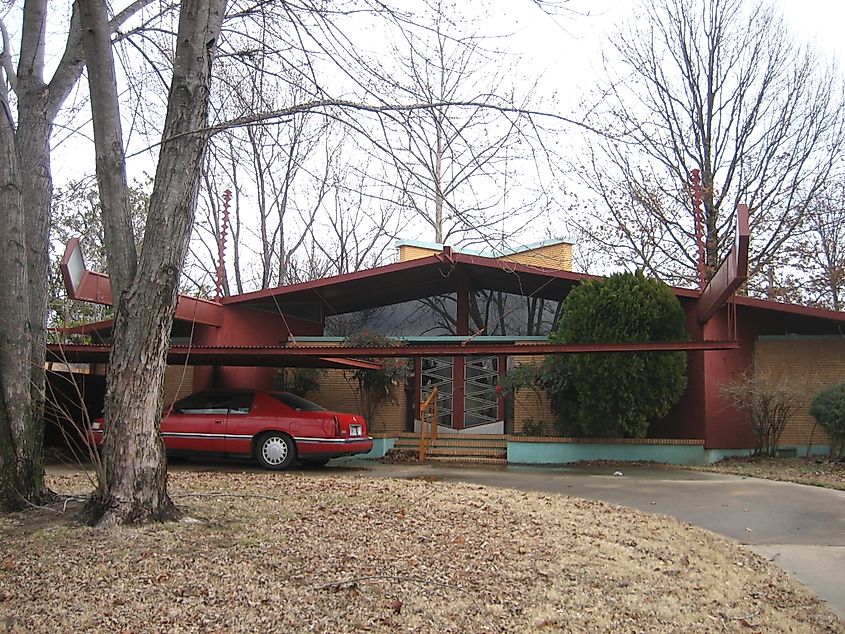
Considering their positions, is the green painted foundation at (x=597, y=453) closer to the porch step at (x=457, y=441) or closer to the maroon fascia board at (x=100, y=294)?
the porch step at (x=457, y=441)

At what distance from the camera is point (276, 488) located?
9.60 m

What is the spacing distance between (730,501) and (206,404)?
8437 mm

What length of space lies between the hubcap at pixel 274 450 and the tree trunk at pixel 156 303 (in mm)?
6710

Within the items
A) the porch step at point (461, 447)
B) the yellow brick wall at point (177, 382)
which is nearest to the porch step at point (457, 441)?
the porch step at point (461, 447)

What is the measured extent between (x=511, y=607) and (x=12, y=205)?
17.8 ft

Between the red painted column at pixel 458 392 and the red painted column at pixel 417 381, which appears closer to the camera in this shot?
the red painted column at pixel 458 392

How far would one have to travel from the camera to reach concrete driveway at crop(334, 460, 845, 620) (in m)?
7.15

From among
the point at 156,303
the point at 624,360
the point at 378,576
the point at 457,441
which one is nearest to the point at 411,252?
the point at 457,441

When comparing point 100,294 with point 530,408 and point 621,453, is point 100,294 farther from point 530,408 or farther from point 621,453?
point 621,453

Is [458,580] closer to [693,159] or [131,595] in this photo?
[131,595]

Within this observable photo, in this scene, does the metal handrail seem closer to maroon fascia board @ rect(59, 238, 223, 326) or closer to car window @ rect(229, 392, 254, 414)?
car window @ rect(229, 392, 254, 414)

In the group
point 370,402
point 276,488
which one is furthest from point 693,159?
point 276,488

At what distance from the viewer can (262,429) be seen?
13500 millimetres

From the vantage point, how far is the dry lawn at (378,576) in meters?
4.94
